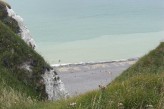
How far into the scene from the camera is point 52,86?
1681 centimetres

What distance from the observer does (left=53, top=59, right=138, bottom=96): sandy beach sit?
141ft

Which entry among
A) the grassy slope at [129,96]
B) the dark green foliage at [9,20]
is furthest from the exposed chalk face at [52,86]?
the grassy slope at [129,96]

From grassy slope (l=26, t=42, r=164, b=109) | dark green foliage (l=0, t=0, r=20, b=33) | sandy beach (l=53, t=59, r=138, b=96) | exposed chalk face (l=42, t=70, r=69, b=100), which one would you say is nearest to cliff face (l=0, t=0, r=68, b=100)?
exposed chalk face (l=42, t=70, r=69, b=100)

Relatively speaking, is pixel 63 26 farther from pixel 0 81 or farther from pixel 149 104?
pixel 149 104

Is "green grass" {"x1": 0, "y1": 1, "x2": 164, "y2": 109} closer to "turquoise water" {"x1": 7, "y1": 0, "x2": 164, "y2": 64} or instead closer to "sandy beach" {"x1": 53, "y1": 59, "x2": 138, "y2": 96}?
"sandy beach" {"x1": 53, "y1": 59, "x2": 138, "y2": 96}

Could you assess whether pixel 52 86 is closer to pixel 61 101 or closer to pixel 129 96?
pixel 61 101

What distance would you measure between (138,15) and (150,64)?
68047 mm

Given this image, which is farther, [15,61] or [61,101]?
[15,61]

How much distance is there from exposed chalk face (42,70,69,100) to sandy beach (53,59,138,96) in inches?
895

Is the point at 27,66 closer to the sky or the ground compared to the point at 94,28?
closer to the ground

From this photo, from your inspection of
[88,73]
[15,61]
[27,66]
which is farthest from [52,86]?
[88,73]

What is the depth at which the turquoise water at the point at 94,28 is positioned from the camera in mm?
60562

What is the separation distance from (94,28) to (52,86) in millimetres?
59441

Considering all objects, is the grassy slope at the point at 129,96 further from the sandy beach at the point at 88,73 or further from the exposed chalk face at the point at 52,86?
the sandy beach at the point at 88,73
